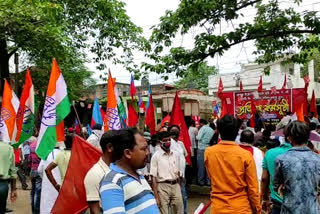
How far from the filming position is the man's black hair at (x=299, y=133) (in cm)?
376

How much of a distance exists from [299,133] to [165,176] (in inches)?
109

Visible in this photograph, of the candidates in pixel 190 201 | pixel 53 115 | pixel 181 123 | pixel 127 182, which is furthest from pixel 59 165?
pixel 190 201

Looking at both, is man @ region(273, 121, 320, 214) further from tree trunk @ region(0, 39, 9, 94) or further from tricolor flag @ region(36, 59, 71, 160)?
tree trunk @ region(0, 39, 9, 94)

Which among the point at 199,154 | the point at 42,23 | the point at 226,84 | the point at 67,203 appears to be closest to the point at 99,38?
the point at 42,23

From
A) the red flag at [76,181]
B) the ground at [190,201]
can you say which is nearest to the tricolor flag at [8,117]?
the ground at [190,201]

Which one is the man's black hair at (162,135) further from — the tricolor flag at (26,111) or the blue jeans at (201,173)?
the blue jeans at (201,173)

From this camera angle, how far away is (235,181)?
3928 millimetres

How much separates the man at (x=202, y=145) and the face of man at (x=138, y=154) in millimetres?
7926

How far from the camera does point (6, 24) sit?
9.73 metres

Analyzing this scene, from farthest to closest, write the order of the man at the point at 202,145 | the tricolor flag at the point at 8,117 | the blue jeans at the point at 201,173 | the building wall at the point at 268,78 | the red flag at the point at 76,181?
the building wall at the point at 268,78 < the blue jeans at the point at 201,173 < the man at the point at 202,145 < the tricolor flag at the point at 8,117 < the red flag at the point at 76,181

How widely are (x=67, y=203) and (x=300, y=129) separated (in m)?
2.34

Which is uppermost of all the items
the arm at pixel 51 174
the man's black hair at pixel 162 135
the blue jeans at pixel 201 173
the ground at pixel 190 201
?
the man's black hair at pixel 162 135

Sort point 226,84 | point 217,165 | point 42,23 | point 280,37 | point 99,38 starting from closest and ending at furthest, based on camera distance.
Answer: point 217,165, point 280,37, point 42,23, point 99,38, point 226,84

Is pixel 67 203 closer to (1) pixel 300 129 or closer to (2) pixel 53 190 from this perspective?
(2) pixel 53 190
